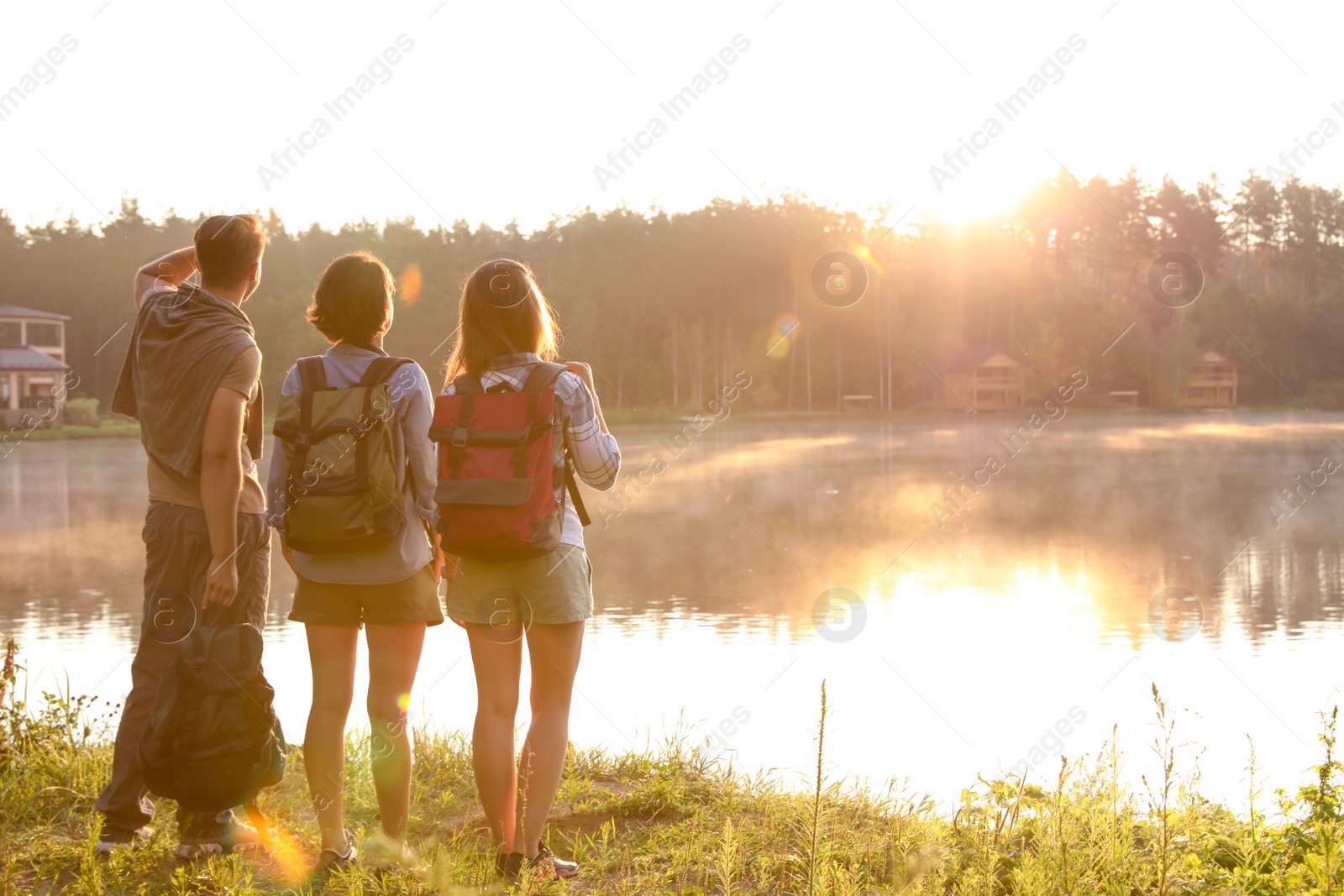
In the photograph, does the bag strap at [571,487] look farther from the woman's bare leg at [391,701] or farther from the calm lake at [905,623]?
the calm lake at [905,623]

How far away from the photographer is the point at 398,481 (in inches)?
140

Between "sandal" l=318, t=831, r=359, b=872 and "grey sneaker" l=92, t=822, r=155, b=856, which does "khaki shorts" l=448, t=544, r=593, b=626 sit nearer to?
"sandal" l=318, t=831, r=359, b=872

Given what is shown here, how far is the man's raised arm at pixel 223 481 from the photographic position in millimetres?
3627

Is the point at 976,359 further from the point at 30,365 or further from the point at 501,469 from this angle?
the point at 501,469

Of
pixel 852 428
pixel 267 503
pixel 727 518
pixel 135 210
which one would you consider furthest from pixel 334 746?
pixel 135 210

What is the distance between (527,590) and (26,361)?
60.8 metres

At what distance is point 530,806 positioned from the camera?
362 cm

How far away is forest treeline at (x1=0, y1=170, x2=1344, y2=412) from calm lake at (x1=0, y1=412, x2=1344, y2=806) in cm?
4720

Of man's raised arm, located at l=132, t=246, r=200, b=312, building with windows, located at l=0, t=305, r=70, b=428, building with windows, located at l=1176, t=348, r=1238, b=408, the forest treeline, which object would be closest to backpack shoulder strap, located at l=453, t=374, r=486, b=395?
man's raised arm, located at l=132, t=246, r=200, b=312

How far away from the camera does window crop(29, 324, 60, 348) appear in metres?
63.8

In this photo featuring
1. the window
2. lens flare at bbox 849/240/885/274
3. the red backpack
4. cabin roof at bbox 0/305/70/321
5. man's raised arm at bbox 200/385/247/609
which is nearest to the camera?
the red backpack

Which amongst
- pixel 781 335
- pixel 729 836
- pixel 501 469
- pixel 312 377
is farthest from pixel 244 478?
pixel 781 335

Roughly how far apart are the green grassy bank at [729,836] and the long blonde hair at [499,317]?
4.64 feet

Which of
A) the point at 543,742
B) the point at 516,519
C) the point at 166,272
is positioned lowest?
the point at 543,742
